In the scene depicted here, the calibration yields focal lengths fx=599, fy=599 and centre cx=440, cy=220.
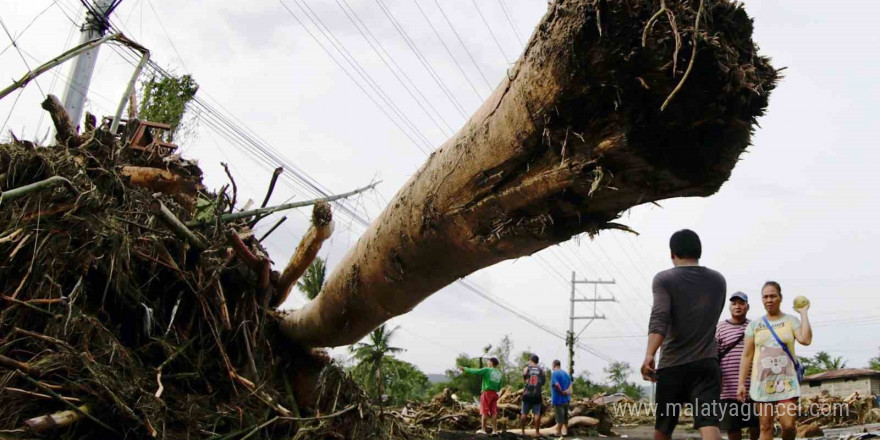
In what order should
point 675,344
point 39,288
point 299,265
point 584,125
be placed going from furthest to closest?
point 299,265 → point 39,288 → point 675,344 → point 584,125

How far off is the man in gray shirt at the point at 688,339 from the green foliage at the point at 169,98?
42.6 ft

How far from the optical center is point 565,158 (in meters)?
1.81

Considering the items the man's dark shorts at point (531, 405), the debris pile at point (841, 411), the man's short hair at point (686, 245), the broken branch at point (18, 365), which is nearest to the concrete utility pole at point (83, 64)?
the broken branch at point (18, 365)

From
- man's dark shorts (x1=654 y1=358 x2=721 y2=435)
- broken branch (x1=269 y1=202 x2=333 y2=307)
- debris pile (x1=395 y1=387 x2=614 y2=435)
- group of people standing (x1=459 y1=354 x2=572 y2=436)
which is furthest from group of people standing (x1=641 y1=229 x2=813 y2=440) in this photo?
debris pile (x1=395 y1=387 x2=614 y2=435)

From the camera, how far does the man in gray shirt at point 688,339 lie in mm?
3029

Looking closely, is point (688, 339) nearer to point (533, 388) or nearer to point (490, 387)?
point (490, 387)

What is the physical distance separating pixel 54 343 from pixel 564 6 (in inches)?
124

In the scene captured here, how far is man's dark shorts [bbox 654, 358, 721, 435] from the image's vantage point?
3010 mm

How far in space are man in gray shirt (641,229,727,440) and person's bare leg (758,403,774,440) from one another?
1.18m

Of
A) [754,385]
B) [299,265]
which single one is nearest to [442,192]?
[299,265]

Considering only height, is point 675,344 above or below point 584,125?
below

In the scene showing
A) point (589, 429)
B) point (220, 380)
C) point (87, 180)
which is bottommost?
point (589, 429)

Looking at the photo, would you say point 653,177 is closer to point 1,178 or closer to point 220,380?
point 220,380

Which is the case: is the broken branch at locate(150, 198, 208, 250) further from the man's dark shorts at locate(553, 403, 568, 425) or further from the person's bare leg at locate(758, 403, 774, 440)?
the man's dark shorts at locate(553, 403, 568, 425)
